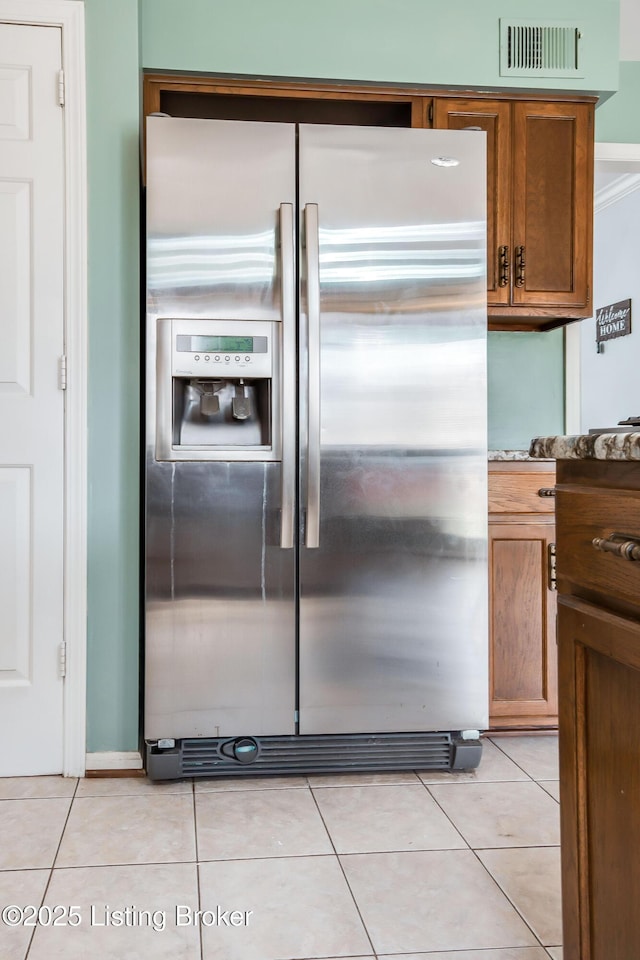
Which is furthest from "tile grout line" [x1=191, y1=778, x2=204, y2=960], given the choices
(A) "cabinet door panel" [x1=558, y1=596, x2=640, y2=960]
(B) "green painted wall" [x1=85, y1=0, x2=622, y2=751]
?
(A) "cabinet door panel" [x1=558, y1=596, x2=640, y2=960]

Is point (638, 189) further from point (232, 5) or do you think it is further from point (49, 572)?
point (49, 572)

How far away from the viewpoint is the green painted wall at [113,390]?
2.28 meters

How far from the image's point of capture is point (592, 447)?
986 mm

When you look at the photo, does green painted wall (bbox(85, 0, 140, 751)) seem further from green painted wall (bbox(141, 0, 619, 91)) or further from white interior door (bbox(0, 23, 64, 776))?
green painted wall (bbox(141, 0, 619, 91))

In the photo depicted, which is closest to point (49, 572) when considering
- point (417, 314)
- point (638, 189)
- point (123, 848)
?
point (123, 848)

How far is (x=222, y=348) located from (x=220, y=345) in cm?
1

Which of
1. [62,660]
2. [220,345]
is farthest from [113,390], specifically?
[62,660]

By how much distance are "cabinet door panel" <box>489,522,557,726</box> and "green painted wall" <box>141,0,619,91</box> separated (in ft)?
4.89

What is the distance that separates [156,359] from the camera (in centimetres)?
213

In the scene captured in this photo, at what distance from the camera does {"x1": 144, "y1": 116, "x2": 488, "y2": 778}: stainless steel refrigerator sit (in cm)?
215

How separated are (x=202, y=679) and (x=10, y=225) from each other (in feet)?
4.57

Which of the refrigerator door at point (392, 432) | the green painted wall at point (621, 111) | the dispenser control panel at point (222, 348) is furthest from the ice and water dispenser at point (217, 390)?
the green painted wall at point (621, 111)

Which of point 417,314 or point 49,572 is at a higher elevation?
point 417,314

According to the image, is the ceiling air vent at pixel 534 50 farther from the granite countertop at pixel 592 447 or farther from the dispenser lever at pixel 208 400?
the granite countertop at pixel 592 447
